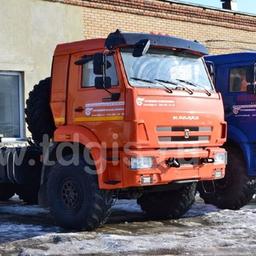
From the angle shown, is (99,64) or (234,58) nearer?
(99,64)

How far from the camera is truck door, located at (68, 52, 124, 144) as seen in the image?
8508mm

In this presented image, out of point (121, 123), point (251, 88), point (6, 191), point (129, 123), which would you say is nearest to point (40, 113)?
point (121, 123)

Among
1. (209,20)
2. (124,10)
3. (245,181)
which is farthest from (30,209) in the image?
(209,20)

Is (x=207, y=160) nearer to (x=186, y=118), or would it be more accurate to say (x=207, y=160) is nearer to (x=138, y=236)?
(x=186, y=118)

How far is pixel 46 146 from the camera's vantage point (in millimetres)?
9570

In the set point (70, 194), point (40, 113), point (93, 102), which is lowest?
point (70, 194)

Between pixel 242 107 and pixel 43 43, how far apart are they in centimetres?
571

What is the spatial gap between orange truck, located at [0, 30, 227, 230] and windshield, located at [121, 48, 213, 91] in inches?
0.6

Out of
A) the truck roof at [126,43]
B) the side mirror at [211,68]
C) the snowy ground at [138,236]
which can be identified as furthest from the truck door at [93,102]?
the side mirror at [211,68]

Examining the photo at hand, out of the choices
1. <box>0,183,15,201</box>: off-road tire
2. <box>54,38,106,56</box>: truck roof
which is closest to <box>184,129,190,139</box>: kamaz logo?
<box>54,38,106,56</box>: truck roof

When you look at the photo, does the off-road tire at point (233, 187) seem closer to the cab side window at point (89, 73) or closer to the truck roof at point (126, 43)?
the truck roof at point (126, 43)

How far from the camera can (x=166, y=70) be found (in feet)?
29.6

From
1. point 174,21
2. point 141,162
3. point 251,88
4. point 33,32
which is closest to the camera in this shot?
point 141,162

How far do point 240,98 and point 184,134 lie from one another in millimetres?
2100
